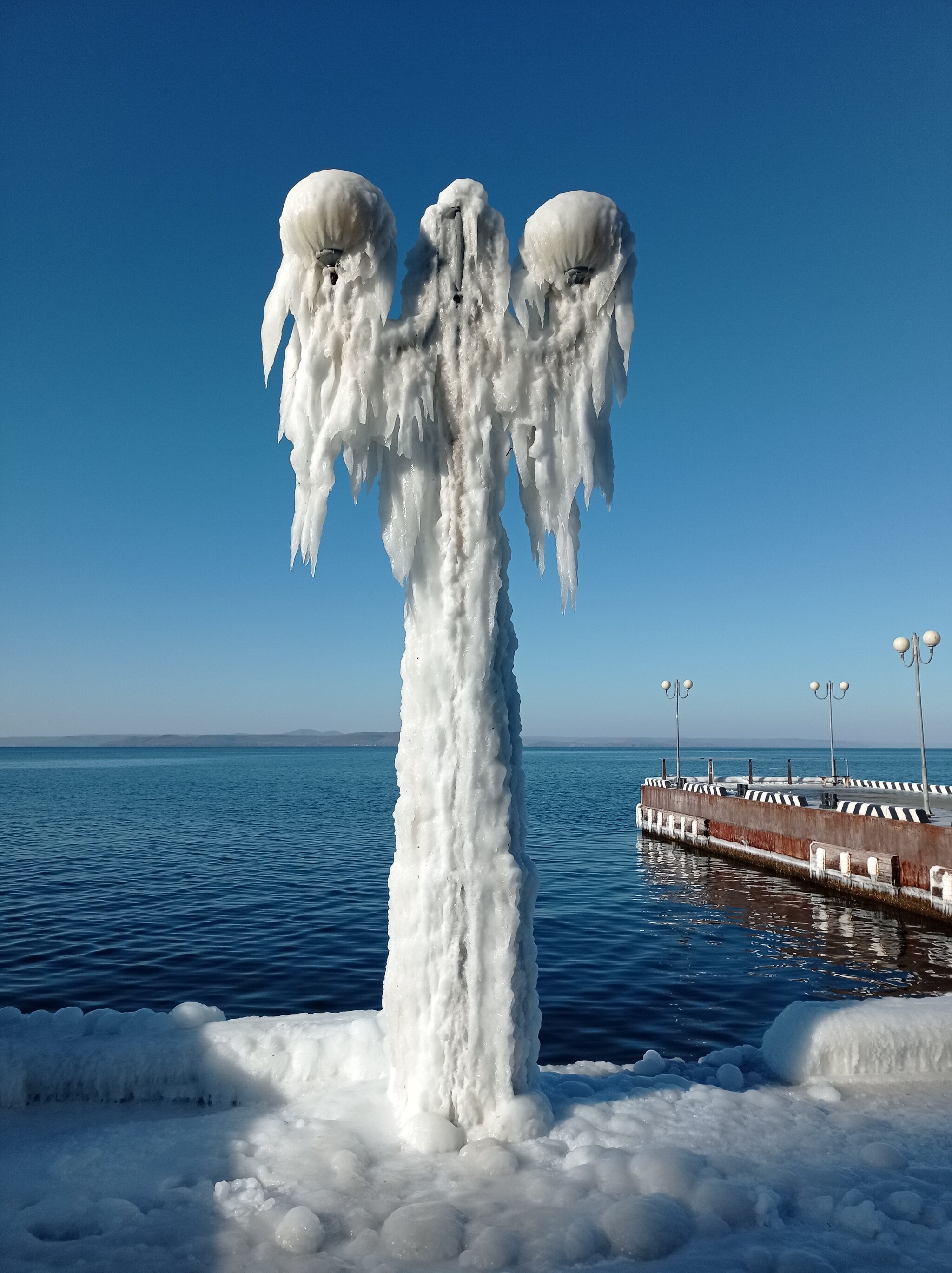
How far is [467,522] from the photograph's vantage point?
605cm

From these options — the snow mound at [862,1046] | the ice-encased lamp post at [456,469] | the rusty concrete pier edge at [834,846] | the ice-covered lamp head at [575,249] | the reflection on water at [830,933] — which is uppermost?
the ice-covered lamp head at [575,249]

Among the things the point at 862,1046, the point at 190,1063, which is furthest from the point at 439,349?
the point at 862,1046

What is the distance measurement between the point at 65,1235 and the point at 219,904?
17.3 m

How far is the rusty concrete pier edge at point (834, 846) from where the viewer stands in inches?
759

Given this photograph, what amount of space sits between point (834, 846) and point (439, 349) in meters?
22.2

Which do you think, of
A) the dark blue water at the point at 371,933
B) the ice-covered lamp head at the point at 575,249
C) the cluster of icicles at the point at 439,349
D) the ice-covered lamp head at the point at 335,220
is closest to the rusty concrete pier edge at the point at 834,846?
the dark blue water at the point at 371,933

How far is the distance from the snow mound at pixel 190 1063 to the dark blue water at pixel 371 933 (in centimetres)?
525

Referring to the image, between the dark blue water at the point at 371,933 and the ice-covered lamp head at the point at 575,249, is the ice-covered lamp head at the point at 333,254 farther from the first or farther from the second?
the dark blue water at the point at 371,933

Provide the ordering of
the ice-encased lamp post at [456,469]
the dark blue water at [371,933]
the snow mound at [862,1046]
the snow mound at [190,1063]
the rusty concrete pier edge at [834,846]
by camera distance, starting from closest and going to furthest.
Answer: the ice-encased lamp post at [456,469]
the snow mound at [190,1063]
the snow mound at [862,1046]
the dark blue water at [371,933]
the rusty concrete pier edge at [834,846]

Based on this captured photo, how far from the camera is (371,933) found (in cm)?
1783

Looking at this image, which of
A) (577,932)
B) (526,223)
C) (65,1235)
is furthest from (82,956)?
(526,223)

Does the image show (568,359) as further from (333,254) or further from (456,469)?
(333,254)

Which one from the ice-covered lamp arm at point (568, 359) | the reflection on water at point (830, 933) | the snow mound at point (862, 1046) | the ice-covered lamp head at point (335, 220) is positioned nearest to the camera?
the ice-covered lamp head at point (335, 220)

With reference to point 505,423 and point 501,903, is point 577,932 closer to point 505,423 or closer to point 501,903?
point 501,903
